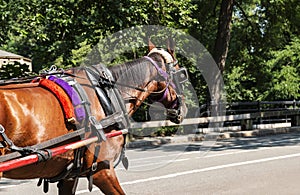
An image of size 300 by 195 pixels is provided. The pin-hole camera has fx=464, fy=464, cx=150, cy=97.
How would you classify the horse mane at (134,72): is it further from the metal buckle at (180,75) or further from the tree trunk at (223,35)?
the tree trunk at (223,35)

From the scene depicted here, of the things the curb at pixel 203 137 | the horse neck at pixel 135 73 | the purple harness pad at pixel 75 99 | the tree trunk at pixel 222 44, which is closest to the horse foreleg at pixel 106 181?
the purple harness pad at pixel 75 99

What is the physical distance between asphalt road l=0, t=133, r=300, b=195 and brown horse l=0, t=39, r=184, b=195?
2436 mm

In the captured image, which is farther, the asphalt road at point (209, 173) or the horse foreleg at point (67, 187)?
the asphalt road at point (209, 173)

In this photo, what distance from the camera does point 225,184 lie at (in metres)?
8.06

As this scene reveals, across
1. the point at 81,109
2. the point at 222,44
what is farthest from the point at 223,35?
the point at 81,109

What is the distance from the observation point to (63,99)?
4406 mm

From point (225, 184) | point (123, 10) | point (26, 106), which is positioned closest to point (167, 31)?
point (123, 10)

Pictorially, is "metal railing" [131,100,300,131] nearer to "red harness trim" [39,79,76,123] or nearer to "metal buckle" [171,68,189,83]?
"metal buckle" [171,68,189,83]

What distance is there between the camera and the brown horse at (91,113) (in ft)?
13.3

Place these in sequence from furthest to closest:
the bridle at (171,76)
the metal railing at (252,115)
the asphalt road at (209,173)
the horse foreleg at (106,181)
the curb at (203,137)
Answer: the metal railing at (252,115), the curb at (203,137), the asphalt road at (209,173), the bridle at (171,76), the horse foreleg at (106,181)

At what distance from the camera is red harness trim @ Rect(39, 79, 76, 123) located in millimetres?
4371

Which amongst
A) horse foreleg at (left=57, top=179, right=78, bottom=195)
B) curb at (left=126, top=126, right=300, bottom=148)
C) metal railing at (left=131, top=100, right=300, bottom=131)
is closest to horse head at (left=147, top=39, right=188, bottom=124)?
horse foreleg at (left=57, top=179, right=78, bottom=195)

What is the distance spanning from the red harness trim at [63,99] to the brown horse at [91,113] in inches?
1.6

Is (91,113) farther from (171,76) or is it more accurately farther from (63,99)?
(171,76)
